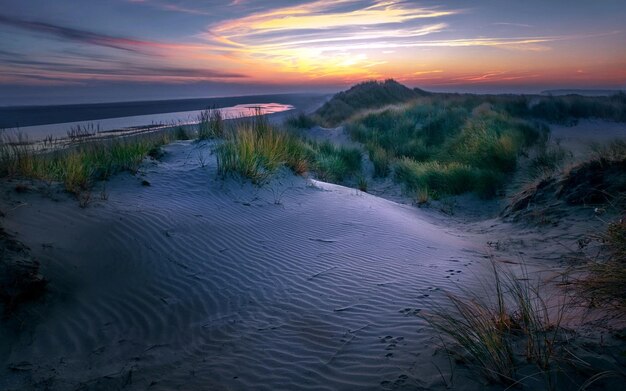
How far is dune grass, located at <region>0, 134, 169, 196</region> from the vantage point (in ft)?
18.9

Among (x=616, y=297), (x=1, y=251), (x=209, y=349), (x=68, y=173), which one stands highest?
(x=68, y=173)

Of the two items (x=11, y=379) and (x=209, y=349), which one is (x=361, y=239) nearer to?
(x=209, y=349)

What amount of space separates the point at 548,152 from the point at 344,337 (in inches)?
413

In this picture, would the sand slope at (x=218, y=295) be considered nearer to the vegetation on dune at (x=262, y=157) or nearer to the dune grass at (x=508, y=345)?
the dune grass at (x=508, y=345)

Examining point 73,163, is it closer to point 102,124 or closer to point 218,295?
point 218,295

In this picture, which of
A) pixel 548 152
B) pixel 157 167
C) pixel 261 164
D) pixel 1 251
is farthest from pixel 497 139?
pixel 1 251

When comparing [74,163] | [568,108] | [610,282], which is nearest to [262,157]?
[74,163]

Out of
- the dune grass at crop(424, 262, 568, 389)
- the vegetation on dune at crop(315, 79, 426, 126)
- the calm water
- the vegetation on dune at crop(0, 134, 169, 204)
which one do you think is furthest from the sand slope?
the vegetation on dune at crop(315, 79, 426, 126)

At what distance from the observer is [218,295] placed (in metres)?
4.42

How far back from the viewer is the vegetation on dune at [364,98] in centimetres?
3291

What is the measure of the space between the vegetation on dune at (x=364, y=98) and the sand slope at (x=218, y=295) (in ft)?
80.2

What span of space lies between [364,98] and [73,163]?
35.4 metres

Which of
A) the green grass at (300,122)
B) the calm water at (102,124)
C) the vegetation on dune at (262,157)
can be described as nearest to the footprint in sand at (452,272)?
the vegetation on dune at (262,157)

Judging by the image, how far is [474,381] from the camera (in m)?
2.60
